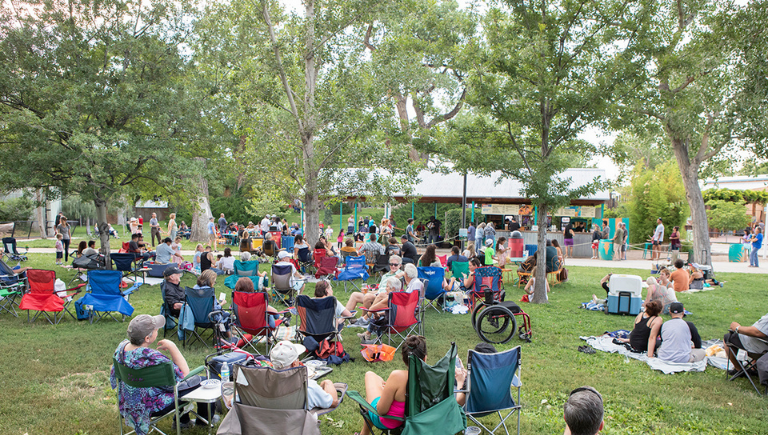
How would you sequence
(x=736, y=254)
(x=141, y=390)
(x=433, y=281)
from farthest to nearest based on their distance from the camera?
1. (x=736, y=254)
2. (x=433, y=281)
3. (x=141, y=390)

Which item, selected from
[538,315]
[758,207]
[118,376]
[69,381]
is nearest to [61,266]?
[69,381]

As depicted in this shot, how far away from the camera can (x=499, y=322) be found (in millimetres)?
8125

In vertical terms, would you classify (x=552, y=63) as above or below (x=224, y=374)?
above

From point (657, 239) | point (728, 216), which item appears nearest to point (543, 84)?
point (657, 239)

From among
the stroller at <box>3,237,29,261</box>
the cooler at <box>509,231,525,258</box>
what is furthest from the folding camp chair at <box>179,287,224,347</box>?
the cooler at <box>509,231,525,258</box>

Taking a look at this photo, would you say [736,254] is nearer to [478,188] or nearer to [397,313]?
[478,188]

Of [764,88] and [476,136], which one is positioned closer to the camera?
[764,88]

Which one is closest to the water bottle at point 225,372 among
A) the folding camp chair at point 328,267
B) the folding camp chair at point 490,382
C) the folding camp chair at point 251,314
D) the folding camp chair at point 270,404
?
the folding camp chair at point 270,404

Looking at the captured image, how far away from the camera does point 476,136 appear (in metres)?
10.5

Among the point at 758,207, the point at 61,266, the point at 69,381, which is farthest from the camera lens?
the point at 758,207

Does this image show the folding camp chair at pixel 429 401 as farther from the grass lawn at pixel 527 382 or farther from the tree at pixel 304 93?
the tree at pixel 304 93

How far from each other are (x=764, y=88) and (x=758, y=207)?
28374mm

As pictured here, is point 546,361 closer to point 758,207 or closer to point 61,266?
point 61,266

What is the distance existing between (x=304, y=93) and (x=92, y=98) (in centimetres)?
535
